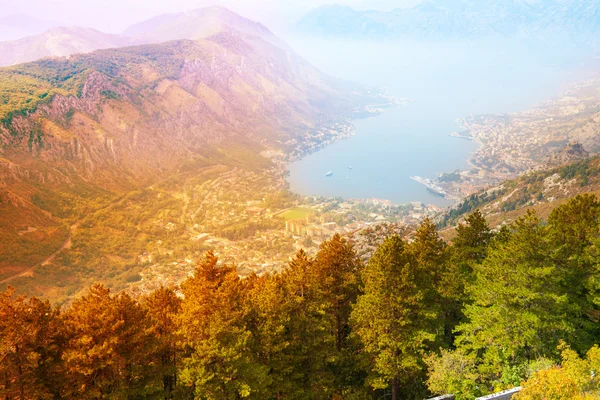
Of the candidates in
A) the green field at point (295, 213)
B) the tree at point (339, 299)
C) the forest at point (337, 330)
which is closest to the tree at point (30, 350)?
the forest at point (337, 330)

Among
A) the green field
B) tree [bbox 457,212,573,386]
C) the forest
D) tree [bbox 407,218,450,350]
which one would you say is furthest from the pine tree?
the green field

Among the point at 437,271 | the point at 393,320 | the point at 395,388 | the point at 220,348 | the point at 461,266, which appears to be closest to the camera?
the point at 220,348

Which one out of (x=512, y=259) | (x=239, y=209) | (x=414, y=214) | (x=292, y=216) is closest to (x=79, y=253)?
(x=239, y=209)

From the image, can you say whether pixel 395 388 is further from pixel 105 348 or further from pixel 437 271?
pixel 105 348

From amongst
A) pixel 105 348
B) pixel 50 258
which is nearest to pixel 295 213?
pixel 50 258

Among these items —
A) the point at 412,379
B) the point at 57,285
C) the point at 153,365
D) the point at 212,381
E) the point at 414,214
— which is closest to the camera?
the point at 212,381

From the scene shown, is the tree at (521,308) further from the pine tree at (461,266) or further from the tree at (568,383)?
the pine tree at (461,266)

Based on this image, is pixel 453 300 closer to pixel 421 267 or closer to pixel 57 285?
pixel 421 267
